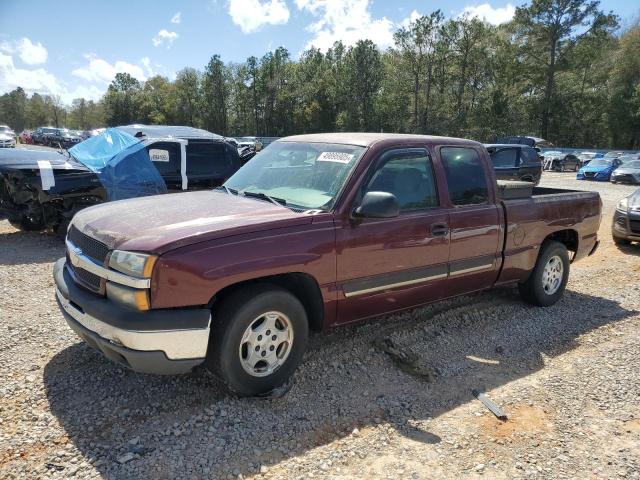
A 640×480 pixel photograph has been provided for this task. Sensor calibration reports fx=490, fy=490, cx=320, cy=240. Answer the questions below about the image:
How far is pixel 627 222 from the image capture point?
871cm

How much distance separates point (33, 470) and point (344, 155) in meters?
2.89

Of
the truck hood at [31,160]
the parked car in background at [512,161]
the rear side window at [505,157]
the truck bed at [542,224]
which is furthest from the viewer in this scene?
the rear side window at [505,157]

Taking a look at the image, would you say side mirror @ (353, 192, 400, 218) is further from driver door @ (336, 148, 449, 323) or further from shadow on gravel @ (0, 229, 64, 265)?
shadow on gravel @ (0, 229, 64, 265)

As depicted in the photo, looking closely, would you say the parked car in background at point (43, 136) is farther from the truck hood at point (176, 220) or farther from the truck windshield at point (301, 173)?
the truck hood at point (176, 220)

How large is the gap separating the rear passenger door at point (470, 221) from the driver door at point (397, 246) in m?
0.16

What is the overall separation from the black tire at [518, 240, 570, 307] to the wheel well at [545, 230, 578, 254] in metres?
0.12

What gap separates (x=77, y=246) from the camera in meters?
3.45

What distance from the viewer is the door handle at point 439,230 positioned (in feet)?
13.5

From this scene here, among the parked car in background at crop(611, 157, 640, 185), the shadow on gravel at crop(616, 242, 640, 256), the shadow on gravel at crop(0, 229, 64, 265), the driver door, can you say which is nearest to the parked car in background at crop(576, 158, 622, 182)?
the parked car in background at crop(611, 157, 640, 185)

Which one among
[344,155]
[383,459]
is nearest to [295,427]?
[383,459]

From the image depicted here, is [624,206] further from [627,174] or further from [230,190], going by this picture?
[627,174]

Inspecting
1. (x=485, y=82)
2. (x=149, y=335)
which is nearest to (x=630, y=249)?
(x=149, y=335)

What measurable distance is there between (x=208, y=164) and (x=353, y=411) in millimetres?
6366

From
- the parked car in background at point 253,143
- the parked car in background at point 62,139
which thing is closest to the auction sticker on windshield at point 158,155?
the parked car in background at point 253,143
